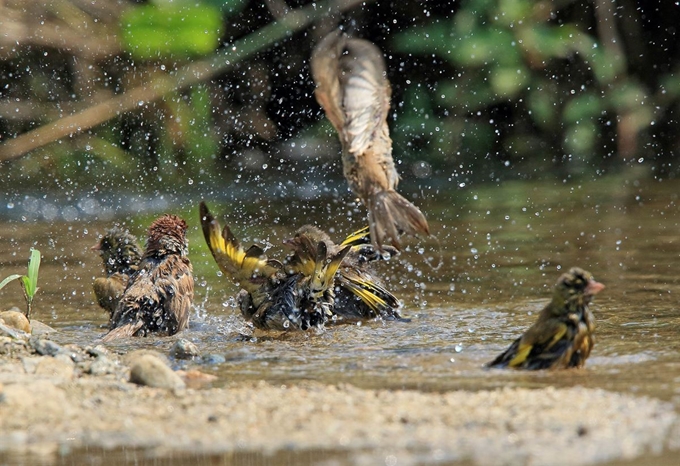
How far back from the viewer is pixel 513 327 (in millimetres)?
6527

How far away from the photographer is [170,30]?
12.9 metres

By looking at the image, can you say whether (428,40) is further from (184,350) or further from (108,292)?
(184,350)

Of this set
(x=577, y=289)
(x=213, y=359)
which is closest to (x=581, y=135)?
(x=577, y=289)

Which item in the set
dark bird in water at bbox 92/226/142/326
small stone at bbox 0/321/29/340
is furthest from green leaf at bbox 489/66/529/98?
Answer: small stone at bbox 0/321/29/340

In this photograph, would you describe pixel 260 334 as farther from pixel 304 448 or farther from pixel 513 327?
pixel 304 448

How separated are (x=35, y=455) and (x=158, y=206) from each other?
817 cm

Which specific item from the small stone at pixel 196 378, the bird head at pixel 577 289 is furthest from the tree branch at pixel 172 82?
the bird head at pixel 577 289

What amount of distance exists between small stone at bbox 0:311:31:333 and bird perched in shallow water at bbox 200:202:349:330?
1.14 m

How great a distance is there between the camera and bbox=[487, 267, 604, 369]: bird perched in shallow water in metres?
5.17

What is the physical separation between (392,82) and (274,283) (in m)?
7.18

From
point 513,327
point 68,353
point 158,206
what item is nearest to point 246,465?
point 68,353

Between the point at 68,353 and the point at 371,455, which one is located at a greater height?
the point at 68,353

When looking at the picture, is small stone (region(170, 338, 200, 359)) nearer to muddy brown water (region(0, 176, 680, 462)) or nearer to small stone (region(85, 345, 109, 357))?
muddy brown water (region(0, 176, 680, 462))

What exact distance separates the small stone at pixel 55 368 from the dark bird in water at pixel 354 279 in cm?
192
